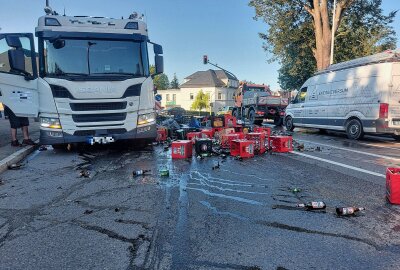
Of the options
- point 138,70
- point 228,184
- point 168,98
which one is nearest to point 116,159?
point 138,70

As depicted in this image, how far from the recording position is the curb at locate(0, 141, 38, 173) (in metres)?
6.92

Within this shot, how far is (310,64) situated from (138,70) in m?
23.7

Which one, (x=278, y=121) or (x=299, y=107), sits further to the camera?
(x=278, y=121)

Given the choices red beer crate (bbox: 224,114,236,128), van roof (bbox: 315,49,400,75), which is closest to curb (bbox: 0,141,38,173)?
red beer crate (bbox: 224,114,236,128)

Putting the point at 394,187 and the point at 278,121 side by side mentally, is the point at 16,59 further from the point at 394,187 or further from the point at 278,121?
the point at 278,121

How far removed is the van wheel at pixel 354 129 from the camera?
40.6ft

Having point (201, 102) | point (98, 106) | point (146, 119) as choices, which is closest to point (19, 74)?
point (98, 106)

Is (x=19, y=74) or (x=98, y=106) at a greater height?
(x=19, y=74)

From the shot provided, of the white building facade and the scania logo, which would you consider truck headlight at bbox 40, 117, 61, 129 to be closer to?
the scania logo

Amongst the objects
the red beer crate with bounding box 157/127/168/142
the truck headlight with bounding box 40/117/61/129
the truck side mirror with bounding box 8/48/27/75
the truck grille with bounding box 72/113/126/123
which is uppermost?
the truck side mirror with bounding box 8/48/27/75

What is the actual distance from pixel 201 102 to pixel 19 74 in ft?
207

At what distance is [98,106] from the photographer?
26.8ft

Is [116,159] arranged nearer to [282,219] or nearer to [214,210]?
[214,210]

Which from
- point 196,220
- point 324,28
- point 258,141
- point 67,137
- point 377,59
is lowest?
point 196,220
